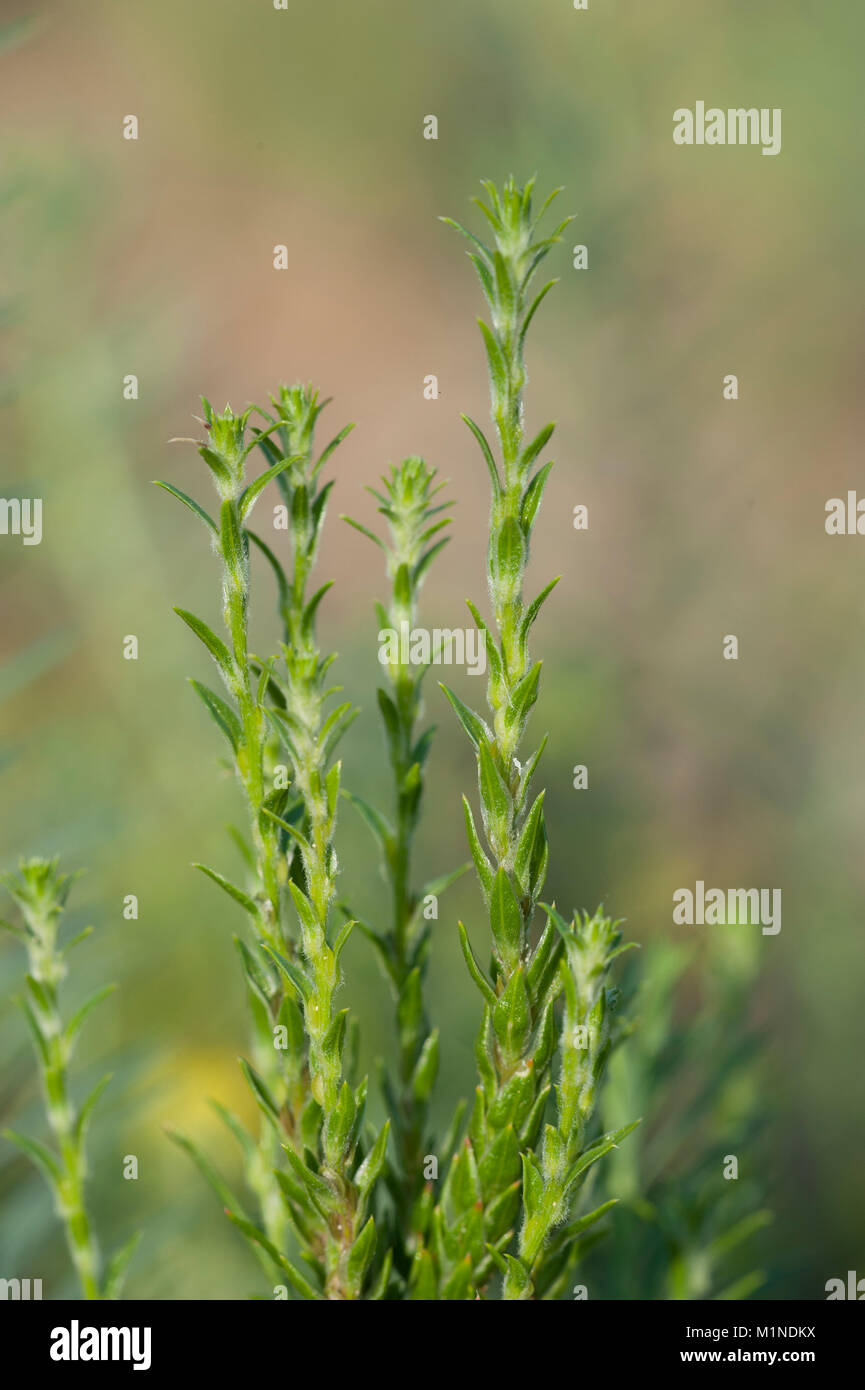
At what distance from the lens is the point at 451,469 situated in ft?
8.66

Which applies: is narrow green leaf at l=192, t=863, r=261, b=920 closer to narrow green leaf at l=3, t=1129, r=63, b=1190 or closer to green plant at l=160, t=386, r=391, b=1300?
green plant at l=160, t=386, r=391, b=1300

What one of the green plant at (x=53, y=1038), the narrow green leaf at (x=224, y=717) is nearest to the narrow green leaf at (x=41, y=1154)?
the green plant at (x=53, y=1038)

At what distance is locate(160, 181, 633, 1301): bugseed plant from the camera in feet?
1.54

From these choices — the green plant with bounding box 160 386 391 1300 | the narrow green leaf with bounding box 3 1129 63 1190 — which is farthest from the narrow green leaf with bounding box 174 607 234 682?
the narrow green leaf with bounding box 3 1129 63 1190

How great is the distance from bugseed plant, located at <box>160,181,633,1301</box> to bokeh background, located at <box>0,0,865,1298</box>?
0.33m

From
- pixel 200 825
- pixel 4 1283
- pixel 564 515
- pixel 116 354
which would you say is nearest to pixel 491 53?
pixel 564 515

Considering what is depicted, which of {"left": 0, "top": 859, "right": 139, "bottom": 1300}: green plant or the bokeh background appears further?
the bokeh background

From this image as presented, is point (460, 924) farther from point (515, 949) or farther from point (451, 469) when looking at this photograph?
point (451, 469)

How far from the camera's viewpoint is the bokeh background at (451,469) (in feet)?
4.54

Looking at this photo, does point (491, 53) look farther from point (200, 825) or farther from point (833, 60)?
point (200, 825)

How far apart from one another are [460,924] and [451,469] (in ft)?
7.34

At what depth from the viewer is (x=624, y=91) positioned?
6.46 feet

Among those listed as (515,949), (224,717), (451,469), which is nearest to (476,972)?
(515,949)

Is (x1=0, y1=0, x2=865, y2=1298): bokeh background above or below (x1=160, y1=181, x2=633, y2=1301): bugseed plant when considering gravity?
above
